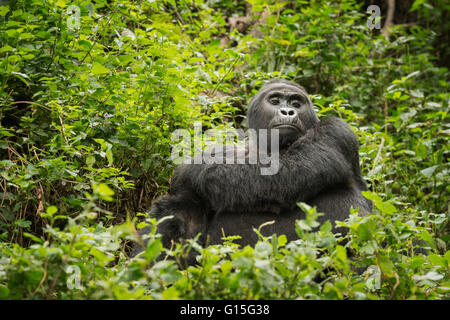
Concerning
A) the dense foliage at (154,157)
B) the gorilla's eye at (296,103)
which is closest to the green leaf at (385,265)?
the dense foliage at (154,157)

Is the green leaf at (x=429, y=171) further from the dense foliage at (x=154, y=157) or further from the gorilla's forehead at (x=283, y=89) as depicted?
the gorilla's forehead at (x=283, y=89)

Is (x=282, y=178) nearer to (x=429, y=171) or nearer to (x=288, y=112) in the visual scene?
(x=288, y=112)

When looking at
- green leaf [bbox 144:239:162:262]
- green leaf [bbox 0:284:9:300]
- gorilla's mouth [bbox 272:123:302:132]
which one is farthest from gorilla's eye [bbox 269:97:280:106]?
green leaf [bbox 0:284:9:300]

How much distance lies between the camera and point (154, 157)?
459cm

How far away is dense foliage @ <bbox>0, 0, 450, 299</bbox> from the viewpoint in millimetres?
2451

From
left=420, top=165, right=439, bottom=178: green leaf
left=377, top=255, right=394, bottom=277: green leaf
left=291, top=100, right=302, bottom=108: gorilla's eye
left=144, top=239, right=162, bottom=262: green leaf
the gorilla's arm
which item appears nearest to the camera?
left=144, top=239, right=162, bottom=262: green leaf

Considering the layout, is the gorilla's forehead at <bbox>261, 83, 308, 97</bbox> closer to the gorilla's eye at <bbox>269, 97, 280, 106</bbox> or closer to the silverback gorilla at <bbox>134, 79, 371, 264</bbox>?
the gorilla's eye at <bbox>269, 97, 280, 106</bbox>

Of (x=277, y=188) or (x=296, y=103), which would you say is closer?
(x=277, y=188)

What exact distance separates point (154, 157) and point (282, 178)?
1317 millimetres

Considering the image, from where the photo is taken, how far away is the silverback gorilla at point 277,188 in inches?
152

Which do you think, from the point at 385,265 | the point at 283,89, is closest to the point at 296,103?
the point at 283,89

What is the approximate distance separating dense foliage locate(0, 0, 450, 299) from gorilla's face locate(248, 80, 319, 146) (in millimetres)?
513
